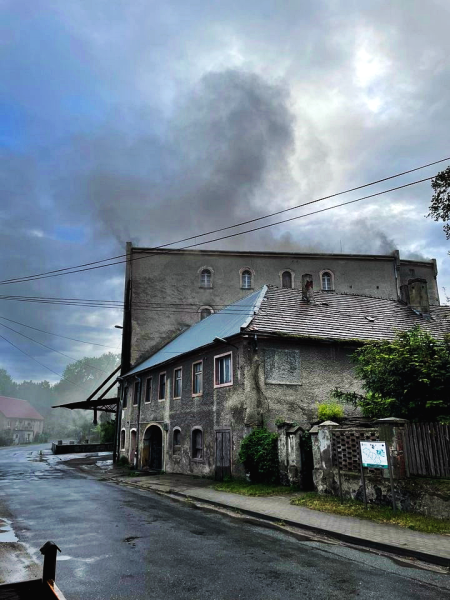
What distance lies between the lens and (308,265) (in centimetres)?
3844

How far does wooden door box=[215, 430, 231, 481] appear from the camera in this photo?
61.6ft

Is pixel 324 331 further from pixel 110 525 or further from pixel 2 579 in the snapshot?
pixel 2 579

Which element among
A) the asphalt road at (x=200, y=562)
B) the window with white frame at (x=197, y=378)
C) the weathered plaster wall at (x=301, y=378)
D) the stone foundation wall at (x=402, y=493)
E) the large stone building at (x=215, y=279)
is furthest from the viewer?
the large stone building at (x=215, y=279)

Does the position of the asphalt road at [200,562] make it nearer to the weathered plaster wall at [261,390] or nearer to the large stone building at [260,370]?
the large stone building at [260,370]

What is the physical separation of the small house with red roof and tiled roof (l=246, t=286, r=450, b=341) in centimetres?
8935

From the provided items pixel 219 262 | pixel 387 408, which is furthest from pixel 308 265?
pixel 387 408

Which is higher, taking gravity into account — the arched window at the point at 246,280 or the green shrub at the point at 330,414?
the arched window at the point at 246,280

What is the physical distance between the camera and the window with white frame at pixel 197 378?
A: 22141 mm

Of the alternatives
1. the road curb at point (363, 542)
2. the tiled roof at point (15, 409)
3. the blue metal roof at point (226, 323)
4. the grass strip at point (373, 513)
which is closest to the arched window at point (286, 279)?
the blue metal roof at point (226, 323)

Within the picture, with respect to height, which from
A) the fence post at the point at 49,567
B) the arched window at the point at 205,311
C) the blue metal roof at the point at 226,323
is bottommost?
the fence post at the point at 49,567

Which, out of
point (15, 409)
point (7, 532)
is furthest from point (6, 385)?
point (7, 532)

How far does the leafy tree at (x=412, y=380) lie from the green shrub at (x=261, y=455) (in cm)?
422

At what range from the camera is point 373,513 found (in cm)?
1059

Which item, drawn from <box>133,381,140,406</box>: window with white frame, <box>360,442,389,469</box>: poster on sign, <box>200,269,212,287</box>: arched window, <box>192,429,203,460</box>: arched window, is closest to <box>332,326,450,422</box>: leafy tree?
<box>360,442,389,469</box>: poster on sign
